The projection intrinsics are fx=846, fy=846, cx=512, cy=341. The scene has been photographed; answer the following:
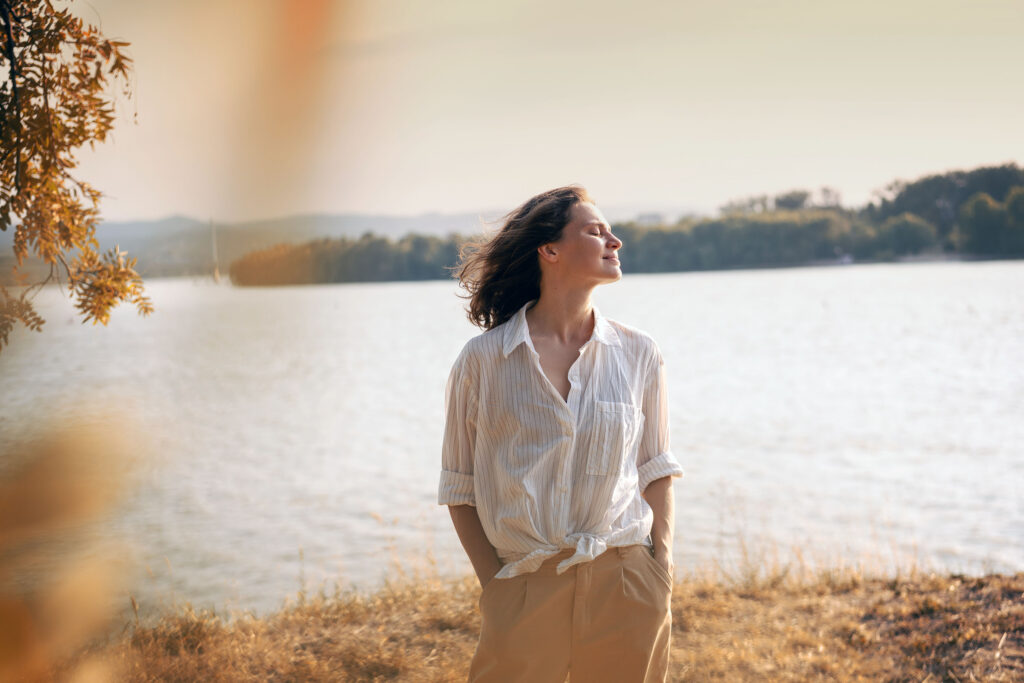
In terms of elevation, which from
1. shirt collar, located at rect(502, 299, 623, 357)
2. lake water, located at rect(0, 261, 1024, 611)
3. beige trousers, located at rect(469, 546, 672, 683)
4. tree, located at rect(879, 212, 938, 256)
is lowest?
lake water, located at rect(0, 261, 1024, 611)

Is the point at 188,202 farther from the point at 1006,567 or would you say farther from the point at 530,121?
the point at 530,121

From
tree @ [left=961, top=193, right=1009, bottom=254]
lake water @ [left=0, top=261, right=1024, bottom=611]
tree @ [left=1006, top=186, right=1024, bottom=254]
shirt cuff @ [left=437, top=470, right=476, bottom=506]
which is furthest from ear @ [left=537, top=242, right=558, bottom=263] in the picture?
tree @ [left=1006, top=186, right=1024, bottom=254]

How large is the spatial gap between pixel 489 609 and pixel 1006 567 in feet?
27.9

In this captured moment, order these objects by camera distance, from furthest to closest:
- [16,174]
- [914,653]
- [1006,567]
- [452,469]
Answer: [1006,567] < [914,653] < [16,174] < [452,469]

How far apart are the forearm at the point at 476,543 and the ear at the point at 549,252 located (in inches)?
→ 27.0

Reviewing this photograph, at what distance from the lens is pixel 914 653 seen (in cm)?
365

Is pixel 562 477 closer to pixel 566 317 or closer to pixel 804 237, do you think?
pixel 566 317

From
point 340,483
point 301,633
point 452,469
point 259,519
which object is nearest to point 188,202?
point 301,633

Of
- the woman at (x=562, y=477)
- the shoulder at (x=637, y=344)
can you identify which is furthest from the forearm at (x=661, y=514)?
the shoulder at (x=637, y=344)

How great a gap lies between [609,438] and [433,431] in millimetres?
22644

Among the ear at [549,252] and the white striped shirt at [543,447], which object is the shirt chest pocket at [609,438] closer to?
the white striped shirt at [543,447]

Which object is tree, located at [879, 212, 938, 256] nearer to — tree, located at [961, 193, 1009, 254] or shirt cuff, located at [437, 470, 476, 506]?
tree, located at [961, 193, 1009, 254]

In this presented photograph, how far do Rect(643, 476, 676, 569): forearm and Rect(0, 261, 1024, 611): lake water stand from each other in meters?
2.51

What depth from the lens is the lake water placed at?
10.3 m
